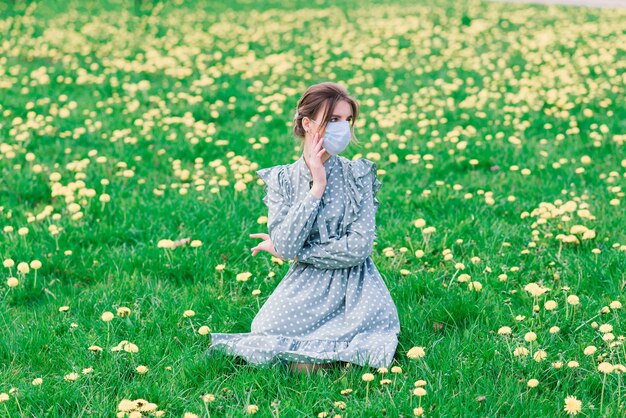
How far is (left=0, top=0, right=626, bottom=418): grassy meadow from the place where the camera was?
306 centimetres

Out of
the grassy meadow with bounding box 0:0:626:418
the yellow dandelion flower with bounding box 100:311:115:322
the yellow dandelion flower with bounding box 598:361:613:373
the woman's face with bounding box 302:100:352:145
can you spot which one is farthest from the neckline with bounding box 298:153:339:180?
the yellow dandelion flower with bounding box 598:361:613:373

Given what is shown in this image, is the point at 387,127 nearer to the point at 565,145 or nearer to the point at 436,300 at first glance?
the point at 565,145

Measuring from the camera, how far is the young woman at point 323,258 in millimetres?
3201

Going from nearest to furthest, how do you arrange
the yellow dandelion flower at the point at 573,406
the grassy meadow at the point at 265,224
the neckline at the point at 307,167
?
the yellow dandelion flower at the point at 573,406 < the grassy meadow at the point at 265,224 < the neckline at the point at 307,167

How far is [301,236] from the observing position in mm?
3221

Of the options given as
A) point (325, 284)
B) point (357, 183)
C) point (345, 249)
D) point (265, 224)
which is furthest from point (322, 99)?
point (265, 224)

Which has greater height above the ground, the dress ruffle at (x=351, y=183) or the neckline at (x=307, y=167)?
the neckline at (x=307, y=167)

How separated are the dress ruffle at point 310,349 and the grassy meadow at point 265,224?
0.23 feet

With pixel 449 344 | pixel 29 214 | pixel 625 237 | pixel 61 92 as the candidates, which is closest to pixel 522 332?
pixel 449 344

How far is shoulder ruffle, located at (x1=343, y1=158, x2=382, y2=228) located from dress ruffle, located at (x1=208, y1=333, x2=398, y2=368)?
0.52 m

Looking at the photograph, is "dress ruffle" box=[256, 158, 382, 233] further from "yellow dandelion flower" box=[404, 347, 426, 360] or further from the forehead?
"yellow dandelion flower" box=[404, 347, 426, 360]

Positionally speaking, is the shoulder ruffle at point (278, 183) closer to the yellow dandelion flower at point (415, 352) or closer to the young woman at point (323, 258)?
the young woman at point (323, 258)

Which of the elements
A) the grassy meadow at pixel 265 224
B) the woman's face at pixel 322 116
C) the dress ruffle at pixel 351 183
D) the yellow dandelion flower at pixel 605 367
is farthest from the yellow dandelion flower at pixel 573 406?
the woman's face at pixel 322 116

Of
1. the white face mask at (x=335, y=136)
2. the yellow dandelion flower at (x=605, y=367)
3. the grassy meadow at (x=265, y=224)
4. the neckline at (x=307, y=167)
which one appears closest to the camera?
the yellow dandelion flower at (x=605, y=367)
